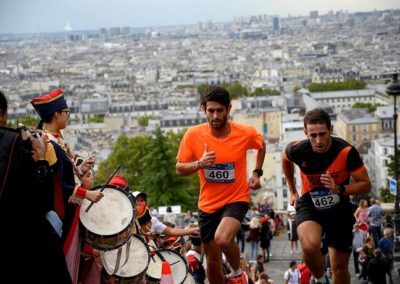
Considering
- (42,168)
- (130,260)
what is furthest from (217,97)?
(42,168)

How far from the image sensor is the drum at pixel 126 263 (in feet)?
26.0

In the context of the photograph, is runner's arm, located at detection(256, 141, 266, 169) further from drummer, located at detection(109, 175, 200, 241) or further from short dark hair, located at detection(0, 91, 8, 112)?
short dark hair, located at detection(0, 91, 8, 112)

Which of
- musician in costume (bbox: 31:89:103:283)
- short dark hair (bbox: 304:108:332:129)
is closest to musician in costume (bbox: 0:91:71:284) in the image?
musician in costume (bbox: 31:89:103:283)

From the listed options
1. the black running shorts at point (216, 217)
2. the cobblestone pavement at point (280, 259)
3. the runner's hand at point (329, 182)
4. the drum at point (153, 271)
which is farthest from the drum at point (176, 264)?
the cobblestone pavement at point (280, 259)

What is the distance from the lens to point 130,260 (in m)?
8.03

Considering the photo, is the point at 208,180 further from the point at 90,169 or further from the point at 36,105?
the point at 36,105

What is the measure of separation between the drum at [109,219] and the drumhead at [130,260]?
0.33m

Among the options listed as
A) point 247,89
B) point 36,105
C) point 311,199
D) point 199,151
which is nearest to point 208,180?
point 199,151

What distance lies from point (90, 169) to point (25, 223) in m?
2.56

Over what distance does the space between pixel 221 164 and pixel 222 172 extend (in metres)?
0.07

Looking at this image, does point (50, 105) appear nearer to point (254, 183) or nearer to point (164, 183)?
point (254, 183)

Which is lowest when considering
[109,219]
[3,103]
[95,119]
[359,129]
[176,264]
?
[95,119]

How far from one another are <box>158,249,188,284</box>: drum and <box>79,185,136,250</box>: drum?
1.15m

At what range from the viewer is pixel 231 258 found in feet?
26.4
